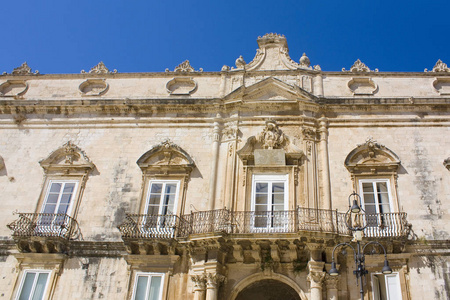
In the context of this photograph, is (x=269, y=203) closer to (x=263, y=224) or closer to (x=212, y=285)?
(x=263, y=224)

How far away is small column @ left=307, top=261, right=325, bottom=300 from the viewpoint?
41.6ft

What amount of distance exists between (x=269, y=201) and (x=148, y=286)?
4.47m

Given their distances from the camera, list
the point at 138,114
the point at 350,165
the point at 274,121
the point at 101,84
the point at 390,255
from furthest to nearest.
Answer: the point at 101,84 → the point at 138,114 → the point at 274,121 → the point at 350,165 → the point at 390,255

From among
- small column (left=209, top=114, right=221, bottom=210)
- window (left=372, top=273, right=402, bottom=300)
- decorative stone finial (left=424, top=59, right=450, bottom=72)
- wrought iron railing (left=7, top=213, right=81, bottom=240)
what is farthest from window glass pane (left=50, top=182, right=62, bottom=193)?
decorative stone finial (left=424, top=59, right=450, bottom=72)

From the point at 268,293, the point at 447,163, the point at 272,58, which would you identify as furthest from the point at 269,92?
the point at 268,293

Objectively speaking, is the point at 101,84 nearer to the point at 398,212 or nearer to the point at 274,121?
the point at 274,121

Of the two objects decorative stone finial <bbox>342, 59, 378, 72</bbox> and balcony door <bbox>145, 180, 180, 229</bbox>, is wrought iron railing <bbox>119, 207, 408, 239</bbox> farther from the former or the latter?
decorative stone finial <bbox>342, 59, 378, 72</bbox>

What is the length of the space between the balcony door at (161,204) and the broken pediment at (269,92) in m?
3.96

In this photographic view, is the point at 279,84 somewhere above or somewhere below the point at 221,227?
above

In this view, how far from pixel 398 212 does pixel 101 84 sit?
12.2 m

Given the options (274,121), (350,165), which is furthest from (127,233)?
(350,165)

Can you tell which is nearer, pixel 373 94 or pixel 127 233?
pixel 127 233

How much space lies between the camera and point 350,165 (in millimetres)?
15188

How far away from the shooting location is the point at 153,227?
47.2 feet
